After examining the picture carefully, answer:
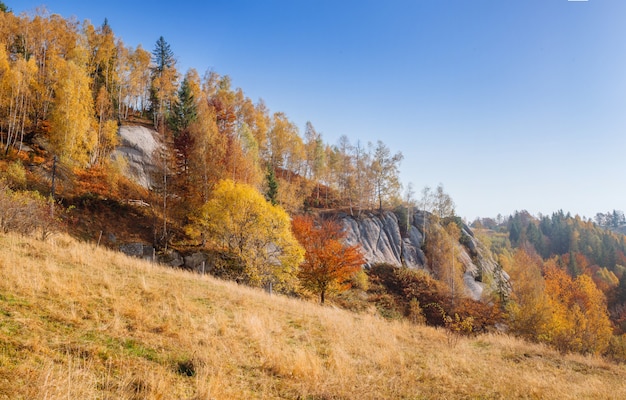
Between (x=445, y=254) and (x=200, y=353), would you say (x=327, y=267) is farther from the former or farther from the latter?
(x=445, y=254)

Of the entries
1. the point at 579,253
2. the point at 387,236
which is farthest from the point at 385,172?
the point at 579,253

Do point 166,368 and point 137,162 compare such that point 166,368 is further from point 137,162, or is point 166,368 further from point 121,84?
point 121,84

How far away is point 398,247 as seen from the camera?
55531 millimetres

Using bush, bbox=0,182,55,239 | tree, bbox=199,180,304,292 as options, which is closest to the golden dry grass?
bush, bbox=0,182,55,239

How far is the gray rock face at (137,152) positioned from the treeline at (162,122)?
6.78ft

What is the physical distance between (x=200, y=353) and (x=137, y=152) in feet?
146

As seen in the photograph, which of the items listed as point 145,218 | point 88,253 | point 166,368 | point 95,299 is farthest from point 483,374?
point 145,218

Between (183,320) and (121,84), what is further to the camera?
(121,84)

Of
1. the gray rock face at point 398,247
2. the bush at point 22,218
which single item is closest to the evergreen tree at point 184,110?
the bush at point 22,218

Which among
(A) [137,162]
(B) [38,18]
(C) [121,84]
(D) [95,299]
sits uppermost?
(B) [38,18]

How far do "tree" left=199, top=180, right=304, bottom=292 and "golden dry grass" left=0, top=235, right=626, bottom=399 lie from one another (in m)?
12.1

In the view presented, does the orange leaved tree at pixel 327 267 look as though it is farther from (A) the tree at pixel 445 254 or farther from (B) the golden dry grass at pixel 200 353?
(A) the tree at pixel 445 254

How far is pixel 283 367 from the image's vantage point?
20.9 feet

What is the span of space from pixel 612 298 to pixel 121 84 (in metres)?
117
